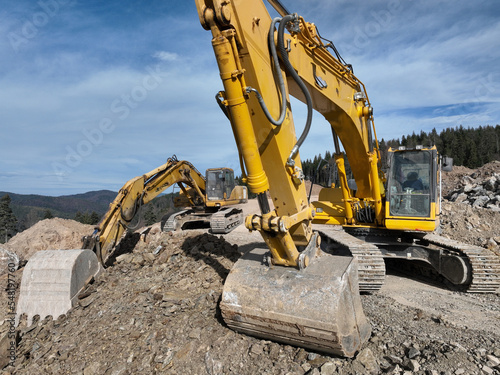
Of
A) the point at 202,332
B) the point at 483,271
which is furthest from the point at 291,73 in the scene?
the point at 483,271

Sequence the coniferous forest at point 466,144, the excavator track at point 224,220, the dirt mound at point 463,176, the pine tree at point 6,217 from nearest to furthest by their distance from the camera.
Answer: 1. the excavator track at point 224,220
2. the dirt mound at point 463,176
3. the pine tree at point 6,217
4. the coniferous forest at point 466,144

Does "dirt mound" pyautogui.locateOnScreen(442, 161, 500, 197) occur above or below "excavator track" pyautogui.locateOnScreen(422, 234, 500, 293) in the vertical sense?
above

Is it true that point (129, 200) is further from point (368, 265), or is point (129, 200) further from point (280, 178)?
point (368, 265)

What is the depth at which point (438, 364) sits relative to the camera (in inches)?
113

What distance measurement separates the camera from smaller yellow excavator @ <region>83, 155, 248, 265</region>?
661 centimetres

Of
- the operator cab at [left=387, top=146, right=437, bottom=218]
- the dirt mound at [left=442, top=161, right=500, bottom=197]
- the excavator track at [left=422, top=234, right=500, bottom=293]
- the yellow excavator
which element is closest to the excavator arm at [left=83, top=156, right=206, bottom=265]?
the yellow excavator

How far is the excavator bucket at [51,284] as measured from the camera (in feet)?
Result: 15.7

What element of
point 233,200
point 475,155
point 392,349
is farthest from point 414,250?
point 475,155

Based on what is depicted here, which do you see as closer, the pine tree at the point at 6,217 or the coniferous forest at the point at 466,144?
the pine tree at the point at 6,217

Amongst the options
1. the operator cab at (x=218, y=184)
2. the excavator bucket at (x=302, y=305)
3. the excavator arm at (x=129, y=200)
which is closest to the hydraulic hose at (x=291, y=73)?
the excavator bucket at (x=302, y=305)

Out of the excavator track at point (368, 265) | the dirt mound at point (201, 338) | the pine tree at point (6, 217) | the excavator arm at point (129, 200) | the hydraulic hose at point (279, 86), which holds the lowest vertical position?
the pine tree at point (6, 217)

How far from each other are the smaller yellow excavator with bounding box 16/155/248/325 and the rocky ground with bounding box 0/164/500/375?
0.31 meters

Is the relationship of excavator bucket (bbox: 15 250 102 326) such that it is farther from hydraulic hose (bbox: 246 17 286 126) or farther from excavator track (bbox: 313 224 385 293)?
excavator track (bbox: 313 224 385 293)

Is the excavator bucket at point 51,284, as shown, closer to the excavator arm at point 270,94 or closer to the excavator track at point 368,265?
the excavator arm at point 270,94
